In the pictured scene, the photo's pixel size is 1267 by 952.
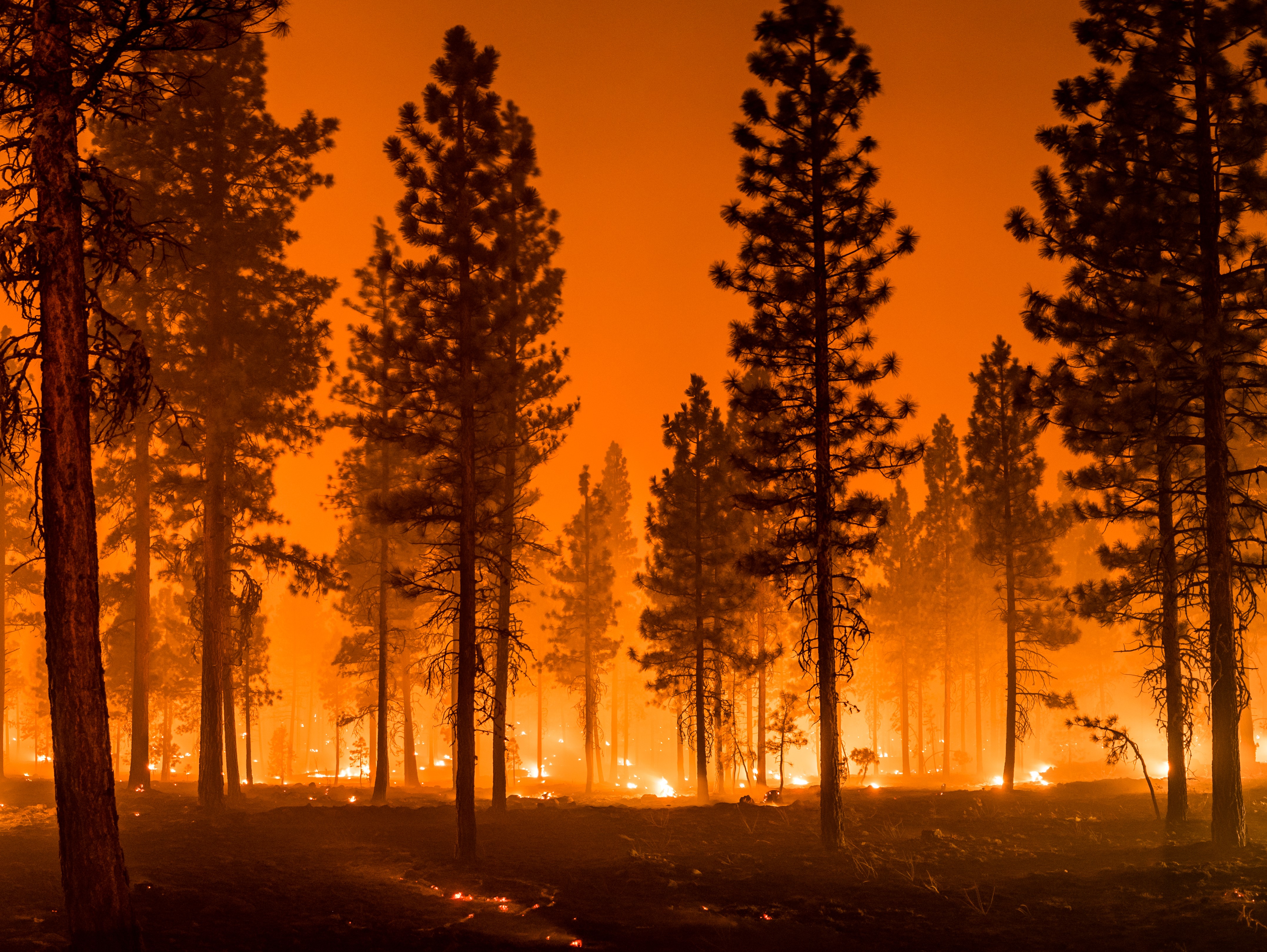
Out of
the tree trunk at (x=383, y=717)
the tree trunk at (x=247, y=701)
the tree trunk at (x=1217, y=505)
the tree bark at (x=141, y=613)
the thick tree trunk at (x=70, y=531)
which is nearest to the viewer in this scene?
the thick tree trunk at (x=70, y=531)

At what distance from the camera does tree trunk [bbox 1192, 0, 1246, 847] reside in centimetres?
1305

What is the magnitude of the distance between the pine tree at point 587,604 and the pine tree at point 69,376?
30917 millimetres

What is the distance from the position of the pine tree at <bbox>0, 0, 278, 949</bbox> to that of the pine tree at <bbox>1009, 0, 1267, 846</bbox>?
45.8 feet

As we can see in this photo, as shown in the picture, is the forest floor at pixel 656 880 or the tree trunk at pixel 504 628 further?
the tree trunk at pixel 504 628

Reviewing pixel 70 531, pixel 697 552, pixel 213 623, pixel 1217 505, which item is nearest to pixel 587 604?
pixel 697 552

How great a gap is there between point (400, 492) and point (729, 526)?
48.8 feet

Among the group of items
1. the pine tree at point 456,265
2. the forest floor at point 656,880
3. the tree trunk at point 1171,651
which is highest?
the pine tree at point 456,265

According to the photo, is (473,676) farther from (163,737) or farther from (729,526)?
(163,737)

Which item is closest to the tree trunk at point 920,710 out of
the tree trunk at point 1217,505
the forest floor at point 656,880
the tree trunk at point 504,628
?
the forest floor at point 656,880

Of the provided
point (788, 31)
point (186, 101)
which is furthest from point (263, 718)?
point (788, 31)

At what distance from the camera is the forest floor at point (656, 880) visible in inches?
367

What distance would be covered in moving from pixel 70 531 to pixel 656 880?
10.2m

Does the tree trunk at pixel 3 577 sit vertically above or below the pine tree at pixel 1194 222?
below

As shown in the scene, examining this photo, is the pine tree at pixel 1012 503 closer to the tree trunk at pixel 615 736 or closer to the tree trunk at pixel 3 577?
the tree trunk at pixel 615 736
